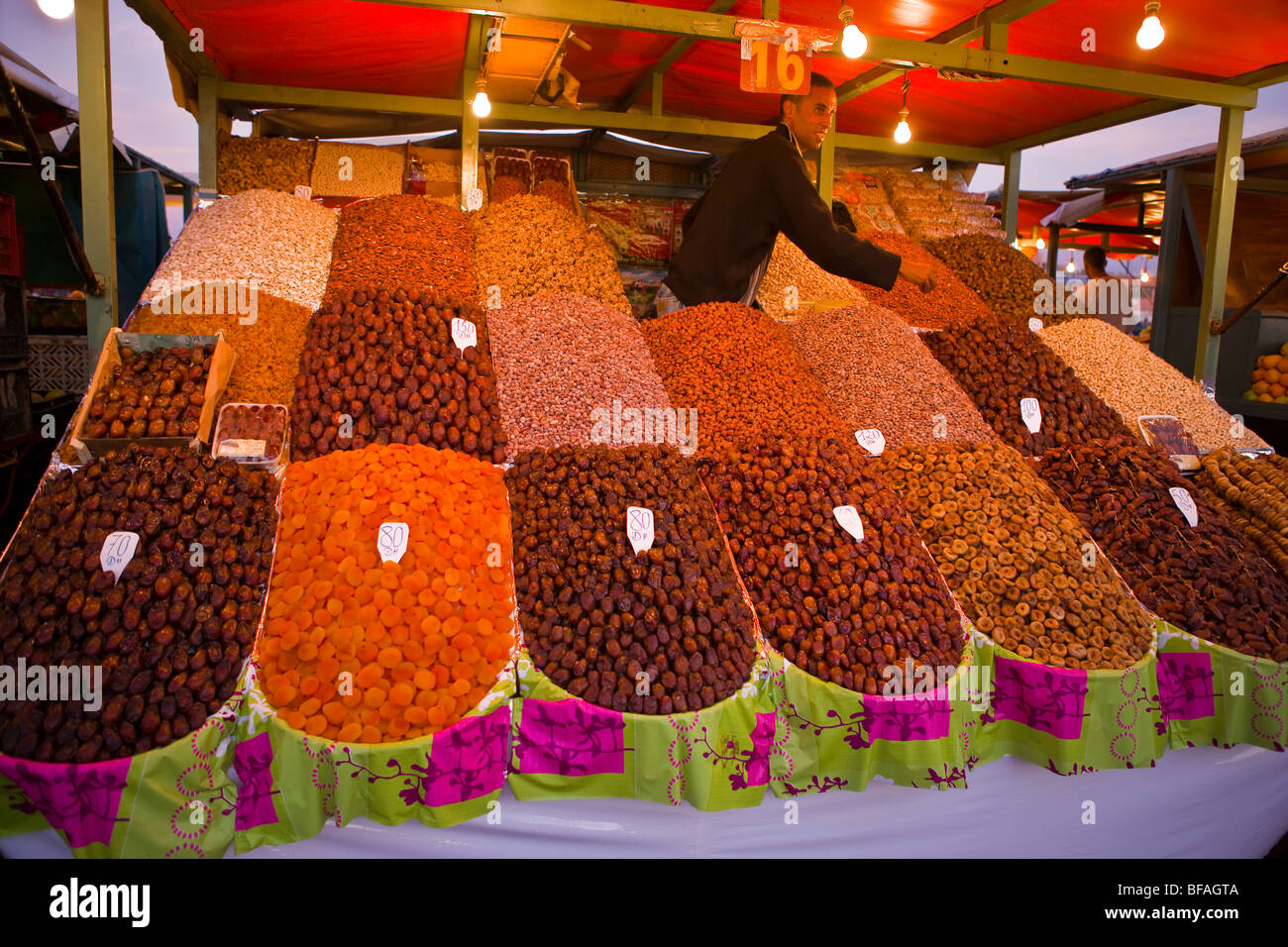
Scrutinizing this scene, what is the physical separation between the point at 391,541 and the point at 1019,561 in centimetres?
153

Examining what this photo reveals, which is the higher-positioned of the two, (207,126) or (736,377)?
(207,126)

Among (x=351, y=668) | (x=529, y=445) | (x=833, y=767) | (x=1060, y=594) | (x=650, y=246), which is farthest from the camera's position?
(x=650, y=246)

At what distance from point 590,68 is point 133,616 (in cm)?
421

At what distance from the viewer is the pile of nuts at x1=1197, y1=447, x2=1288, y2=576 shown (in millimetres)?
2160

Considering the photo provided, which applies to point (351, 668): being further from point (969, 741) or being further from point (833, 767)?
point (969, 741)

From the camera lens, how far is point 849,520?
5.97 feet

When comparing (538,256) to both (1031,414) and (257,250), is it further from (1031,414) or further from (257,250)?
A: (1031,414)

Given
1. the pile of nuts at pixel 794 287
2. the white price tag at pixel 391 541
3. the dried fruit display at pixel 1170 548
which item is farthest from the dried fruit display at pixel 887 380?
the white price tag at pixel 391 541

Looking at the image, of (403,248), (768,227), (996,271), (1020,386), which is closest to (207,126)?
(403,248)

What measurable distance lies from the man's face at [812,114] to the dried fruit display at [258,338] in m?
2.06

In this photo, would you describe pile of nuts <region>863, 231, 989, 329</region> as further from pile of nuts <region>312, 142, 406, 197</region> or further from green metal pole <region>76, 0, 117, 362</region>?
green metal pole <region>76, 0, 117, 362</region>

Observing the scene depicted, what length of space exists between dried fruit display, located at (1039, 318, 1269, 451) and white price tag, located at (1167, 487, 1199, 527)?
0.58 meters

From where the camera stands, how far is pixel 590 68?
Answer: 14.9 ft
